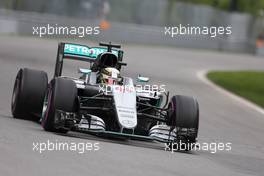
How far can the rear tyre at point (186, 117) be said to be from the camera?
1263cm

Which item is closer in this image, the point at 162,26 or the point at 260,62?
the point at 260,62

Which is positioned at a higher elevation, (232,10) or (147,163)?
(232,10)

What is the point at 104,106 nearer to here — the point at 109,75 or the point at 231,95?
the point at 109,75

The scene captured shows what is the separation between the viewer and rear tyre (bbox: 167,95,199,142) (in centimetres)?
1263

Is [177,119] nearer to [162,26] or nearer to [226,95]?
A: [226,95]

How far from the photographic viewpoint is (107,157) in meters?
10.6

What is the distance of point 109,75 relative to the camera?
13438 millimetres

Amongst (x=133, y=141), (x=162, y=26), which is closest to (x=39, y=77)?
(x=133, y=141)

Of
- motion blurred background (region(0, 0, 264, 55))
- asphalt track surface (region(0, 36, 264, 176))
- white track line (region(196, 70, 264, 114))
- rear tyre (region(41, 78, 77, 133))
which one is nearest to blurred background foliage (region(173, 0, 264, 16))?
Result: motion blurred background (region(0, 0, 264, 55))

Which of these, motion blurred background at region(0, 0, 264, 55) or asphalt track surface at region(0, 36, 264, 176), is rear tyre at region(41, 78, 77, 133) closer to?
asphalt track surface at region(0, 36, 264, 176)

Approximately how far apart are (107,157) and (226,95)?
14901 millimetres

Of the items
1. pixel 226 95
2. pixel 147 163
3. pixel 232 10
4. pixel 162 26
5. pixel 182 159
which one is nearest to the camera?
pixel 147 163

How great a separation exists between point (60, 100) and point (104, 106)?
777 millimetres

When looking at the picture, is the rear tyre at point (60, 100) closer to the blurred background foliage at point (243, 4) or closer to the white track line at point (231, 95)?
the white track line at point (231, 95)
